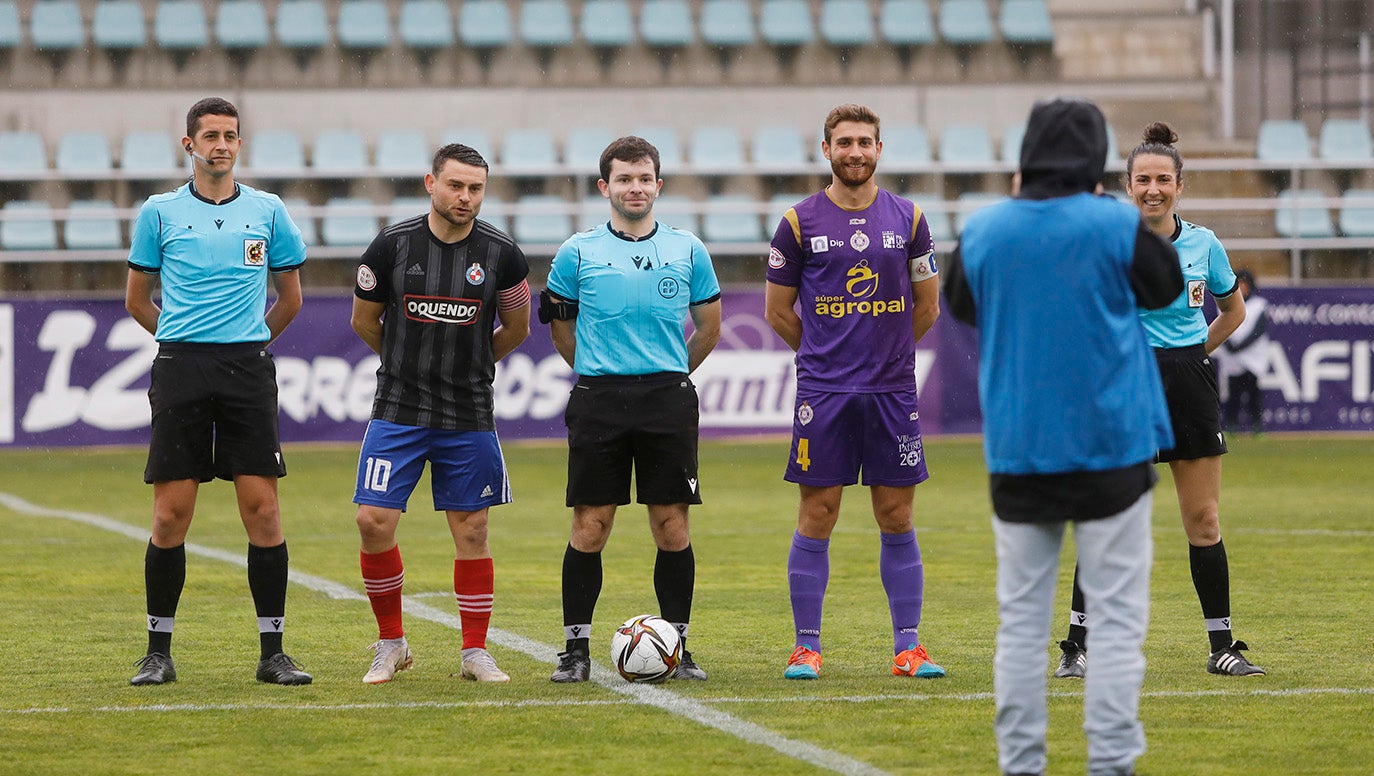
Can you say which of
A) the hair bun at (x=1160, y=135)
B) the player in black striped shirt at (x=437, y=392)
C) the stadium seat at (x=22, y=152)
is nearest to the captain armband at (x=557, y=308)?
the player in black striped shirt at (x=437, y=392)

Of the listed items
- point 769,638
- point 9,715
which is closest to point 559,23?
point 769,638

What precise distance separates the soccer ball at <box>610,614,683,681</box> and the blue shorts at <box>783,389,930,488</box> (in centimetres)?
78

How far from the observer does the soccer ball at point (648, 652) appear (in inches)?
261

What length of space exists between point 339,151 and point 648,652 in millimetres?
16720

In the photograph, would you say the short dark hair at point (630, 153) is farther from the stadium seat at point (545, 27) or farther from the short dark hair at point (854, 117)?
the stadium seat at point (545, 27)

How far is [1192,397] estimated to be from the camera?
22.4 ft

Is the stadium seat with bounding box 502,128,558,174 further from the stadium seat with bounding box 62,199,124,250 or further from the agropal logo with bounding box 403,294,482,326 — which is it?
the agropal logo with bounding box 403,294,482,326

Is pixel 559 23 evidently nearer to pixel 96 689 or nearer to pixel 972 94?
pixel 972 94

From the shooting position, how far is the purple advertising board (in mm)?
17312

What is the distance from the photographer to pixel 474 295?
6.83 meters

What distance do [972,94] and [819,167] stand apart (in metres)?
4.68

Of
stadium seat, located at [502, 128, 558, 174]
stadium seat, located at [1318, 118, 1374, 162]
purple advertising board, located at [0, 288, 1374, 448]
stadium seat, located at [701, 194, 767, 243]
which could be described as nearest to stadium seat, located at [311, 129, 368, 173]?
stadium seat, located at [502, 128, 558, 174]

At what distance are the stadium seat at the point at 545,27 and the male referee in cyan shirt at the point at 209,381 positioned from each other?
17.4 meters

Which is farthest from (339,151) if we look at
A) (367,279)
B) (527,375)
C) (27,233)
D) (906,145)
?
(367,279)
